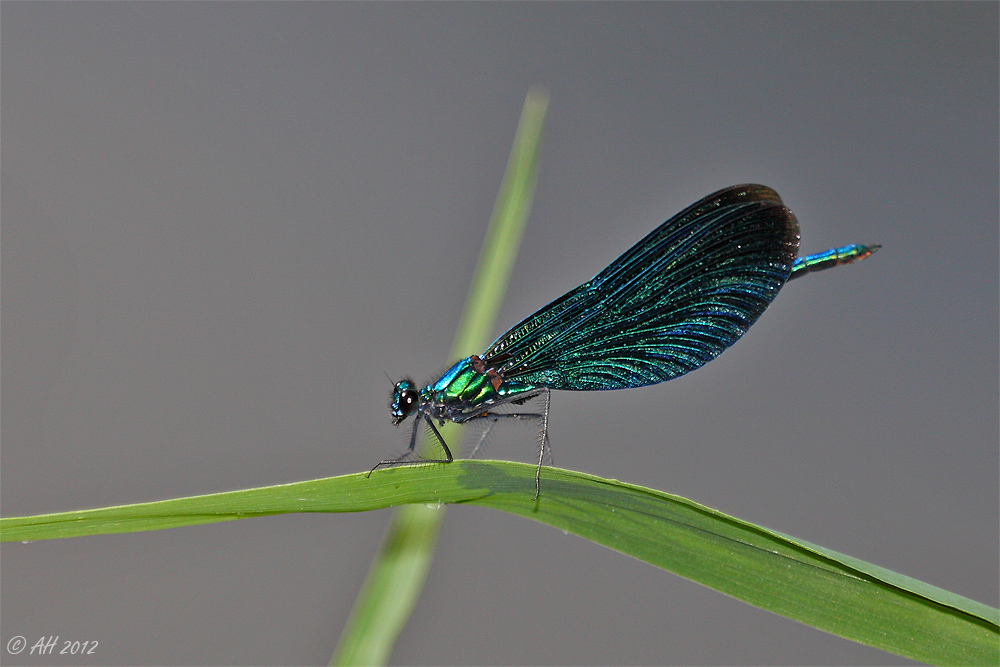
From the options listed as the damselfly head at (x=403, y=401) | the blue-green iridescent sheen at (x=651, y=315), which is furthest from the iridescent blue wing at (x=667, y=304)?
the damselfly head at (x=403, y=401)

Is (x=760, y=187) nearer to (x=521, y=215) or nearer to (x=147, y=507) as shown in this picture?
(x=521, y=215)

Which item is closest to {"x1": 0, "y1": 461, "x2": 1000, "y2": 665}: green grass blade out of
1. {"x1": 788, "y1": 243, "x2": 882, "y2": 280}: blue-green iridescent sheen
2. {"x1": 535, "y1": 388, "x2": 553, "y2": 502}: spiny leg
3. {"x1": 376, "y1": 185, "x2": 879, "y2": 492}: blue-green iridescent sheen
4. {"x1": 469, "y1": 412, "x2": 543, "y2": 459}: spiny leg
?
{"x1": 535, "y1": 388, "x2": 553, "y2": 502}: spiny leg

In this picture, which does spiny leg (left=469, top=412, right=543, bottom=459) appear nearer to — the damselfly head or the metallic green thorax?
the metallic green thorax

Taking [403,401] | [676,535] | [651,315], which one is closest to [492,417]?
[403,401]

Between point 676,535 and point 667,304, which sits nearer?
point 676,535

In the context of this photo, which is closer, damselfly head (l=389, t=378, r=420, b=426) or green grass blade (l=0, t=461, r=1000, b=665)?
green grass blade (l=0, t=461, r=1000, b=665)

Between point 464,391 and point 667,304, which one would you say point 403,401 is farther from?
point 667,304

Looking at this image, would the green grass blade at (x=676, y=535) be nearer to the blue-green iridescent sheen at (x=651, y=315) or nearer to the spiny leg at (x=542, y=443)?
the spiny leg at (x=542, y=443)
